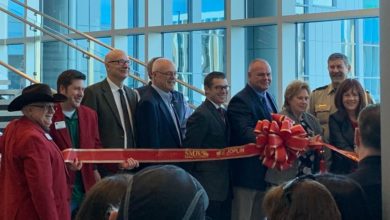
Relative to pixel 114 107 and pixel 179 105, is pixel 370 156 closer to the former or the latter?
pixel 114 107

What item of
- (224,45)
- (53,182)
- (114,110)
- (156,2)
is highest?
(156,2)

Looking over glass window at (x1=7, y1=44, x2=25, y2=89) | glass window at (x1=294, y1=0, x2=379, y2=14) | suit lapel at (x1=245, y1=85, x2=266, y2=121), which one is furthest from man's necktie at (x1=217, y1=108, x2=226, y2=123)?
glass window at (x1=7, y1=44, x2=25, y2=89)

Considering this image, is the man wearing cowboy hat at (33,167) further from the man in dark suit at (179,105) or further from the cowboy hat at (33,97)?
the man in dark suit at (179,105)

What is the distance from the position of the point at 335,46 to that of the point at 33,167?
5482 mm

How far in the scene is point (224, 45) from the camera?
9453mm

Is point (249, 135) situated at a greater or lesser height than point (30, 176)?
greater

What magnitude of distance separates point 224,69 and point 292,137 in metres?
4.60

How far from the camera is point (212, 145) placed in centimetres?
525

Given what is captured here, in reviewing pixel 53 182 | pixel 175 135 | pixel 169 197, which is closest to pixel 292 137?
pixel 175 135

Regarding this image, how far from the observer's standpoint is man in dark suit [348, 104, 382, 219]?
2.46m

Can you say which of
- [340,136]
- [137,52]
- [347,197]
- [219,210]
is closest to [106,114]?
[219,210]

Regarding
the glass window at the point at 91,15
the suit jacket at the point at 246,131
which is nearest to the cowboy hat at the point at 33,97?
the suit jacket at the point at 246,131

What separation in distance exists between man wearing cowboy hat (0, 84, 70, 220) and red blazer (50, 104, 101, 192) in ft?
1.44

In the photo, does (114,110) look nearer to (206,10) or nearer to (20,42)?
(206,10)
